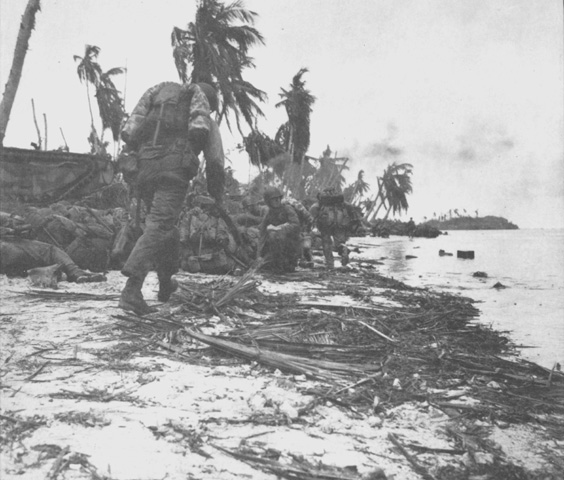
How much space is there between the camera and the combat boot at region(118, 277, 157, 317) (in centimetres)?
321

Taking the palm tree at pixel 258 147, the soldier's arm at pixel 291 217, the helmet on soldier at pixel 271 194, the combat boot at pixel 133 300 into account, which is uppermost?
the palm tree at pixel 258 147

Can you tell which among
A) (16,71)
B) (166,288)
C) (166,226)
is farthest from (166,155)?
(16,71)

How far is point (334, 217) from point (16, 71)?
21.5 feet

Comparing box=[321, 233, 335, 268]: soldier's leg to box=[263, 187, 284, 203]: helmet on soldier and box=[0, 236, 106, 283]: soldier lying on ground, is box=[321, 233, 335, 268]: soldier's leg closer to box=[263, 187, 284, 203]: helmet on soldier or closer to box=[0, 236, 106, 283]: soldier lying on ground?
box=[263, 187, 284, 203]: helmet on soldier

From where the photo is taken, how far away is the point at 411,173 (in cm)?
5581

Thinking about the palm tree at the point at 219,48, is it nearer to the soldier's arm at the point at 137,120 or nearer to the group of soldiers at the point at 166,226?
the group of soldiers at the point at 166,226

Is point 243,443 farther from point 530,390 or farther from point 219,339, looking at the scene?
point 530,390

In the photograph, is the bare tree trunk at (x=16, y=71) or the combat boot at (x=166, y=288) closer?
the combat boot at (x=166, y=288)

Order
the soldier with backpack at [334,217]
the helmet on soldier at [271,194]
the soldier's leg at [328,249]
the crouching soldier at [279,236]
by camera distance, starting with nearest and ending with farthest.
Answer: the crouching soldier at [279,236] → the helmet on soldier at [271,194] → the soldier's leg at [328,249] → the soldier with backpack at [334,217]

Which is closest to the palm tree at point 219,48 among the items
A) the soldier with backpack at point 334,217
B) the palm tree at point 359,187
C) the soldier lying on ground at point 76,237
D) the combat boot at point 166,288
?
Answer: the soldier with backpack at point 334,217

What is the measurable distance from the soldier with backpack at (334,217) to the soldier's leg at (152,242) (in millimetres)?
5822

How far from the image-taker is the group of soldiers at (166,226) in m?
3.48

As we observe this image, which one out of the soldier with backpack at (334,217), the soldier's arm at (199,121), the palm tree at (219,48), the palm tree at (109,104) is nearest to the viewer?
the soldier's arm at (199,121)

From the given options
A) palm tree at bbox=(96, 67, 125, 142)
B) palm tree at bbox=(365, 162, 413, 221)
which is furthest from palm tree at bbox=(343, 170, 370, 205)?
palm tree at bbox=(96, 67, 125, 142)
